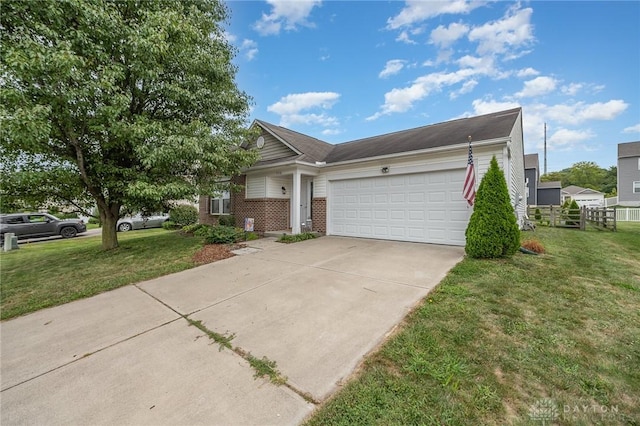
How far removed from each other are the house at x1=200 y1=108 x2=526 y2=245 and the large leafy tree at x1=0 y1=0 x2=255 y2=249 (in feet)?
7.79

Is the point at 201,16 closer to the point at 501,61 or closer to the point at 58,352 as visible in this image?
the point at 58,352

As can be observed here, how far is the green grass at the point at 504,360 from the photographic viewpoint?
1810 mm

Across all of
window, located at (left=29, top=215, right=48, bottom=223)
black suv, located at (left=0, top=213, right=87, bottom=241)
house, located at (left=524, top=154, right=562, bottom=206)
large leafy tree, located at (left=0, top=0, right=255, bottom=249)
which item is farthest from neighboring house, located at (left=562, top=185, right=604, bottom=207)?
window, located at (left=29, top=215, right=48, bottom=223)

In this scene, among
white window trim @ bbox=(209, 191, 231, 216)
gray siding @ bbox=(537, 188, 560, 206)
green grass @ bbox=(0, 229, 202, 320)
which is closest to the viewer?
green grass @ bbox=(0, 229, 202, 320)

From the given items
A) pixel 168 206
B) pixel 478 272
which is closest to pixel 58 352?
pixel 478 272

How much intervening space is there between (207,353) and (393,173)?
7.39 metres

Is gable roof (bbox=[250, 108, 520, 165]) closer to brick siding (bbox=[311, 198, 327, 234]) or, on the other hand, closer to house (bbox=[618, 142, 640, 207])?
brick siding (bbox=[311, 198, 327, 234])

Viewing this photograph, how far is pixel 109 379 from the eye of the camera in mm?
2307

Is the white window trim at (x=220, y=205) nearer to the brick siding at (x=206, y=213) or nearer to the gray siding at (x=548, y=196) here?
the brick siding at (x=206, y=213)

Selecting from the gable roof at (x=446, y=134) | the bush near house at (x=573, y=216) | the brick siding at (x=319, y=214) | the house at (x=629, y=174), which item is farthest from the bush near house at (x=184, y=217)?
the house at (x=629, y=174)

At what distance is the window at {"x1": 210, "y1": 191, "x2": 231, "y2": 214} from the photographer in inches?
497

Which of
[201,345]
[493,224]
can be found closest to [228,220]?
[201,345]

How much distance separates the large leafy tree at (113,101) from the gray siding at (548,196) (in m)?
31.5

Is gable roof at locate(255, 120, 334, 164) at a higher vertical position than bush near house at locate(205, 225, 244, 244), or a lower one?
higher
